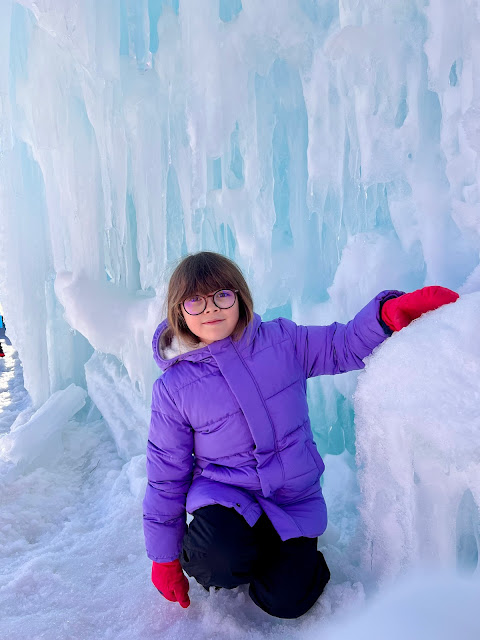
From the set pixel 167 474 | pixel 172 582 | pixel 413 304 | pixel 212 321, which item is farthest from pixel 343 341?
pixel 172 582

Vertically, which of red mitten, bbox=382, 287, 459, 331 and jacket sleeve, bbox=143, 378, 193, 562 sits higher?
red mitten, bbox=382, 287, 459, 331

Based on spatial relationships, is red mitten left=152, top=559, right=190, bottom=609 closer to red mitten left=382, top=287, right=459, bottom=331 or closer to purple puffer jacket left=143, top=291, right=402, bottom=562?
purple puffer jacket left=143, top=291, right=402, bottom=562

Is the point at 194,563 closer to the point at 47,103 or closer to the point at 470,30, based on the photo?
the point at 470,30

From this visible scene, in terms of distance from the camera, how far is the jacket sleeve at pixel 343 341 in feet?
4.73

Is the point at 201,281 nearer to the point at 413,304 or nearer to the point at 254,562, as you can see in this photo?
the point at 413,304

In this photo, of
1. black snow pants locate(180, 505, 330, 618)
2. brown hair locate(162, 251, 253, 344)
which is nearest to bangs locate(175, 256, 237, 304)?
brown hair locate(162, 251, 253, 344)

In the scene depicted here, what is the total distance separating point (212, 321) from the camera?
1463 mm

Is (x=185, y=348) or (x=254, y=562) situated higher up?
(x=185, y=348)

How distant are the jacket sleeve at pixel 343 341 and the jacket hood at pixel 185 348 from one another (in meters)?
0.15

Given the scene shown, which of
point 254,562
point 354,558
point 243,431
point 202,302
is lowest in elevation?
point 354,558

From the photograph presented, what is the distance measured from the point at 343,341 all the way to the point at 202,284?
0.43 meters

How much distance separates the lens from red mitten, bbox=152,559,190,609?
1474mm

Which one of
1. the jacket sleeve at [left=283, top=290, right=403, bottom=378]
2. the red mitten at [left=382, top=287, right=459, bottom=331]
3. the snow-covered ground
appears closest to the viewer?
the snow-covered ground

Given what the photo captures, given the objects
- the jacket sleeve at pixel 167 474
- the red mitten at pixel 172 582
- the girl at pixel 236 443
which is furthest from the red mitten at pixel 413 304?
the red mitten at pixel 172 582
